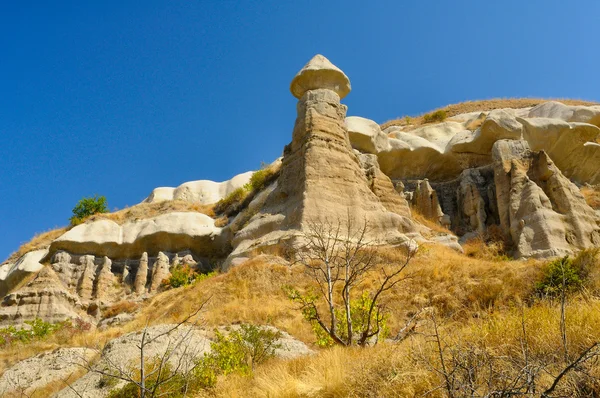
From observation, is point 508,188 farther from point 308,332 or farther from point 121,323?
point 121,323

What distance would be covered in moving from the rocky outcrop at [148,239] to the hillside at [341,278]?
3.4 inches

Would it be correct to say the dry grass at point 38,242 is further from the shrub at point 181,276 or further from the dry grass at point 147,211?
the shrub at point 181,276

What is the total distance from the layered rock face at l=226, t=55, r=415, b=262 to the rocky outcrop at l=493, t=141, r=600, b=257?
4.24 metres

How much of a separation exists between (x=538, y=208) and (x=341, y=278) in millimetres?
10390

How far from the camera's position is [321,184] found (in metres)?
19.6

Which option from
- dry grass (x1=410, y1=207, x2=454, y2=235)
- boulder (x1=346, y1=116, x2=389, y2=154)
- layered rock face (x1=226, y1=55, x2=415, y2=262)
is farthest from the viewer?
boulder (x1=346, y1=116, x2=389, y2=154)

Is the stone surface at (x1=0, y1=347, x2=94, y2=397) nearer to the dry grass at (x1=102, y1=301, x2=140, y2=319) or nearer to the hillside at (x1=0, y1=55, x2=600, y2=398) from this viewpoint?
the hillside at (x1=0, y1=55, x2=600, y2=398)

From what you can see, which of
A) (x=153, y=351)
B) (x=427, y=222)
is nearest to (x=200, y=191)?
(x=427, y=222)

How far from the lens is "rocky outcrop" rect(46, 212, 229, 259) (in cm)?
2445

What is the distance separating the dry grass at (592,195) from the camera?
24.8m

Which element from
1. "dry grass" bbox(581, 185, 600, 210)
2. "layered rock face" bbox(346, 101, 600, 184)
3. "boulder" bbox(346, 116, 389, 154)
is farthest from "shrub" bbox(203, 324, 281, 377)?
"dry grass" bbox(581, 185, 600, 210)

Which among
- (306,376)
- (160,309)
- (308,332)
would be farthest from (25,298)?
(306,376)

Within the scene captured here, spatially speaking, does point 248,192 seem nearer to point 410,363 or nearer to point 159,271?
point 159,271

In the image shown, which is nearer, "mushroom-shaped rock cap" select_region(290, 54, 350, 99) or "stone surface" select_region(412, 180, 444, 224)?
"mushroom-shaped rock cap" select_region(290, 54, 350, 99)
